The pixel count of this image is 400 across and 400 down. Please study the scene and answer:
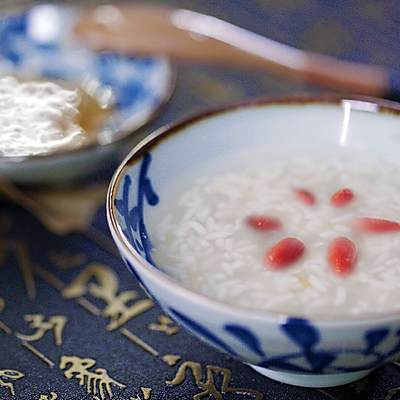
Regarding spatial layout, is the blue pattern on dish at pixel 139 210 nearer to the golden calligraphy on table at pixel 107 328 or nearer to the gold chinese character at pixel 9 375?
the golden calligraphy on table at pixel 107 328

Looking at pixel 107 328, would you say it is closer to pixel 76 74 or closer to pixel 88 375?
pixel 88 375

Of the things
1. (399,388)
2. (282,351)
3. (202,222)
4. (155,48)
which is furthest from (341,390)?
(155,48)

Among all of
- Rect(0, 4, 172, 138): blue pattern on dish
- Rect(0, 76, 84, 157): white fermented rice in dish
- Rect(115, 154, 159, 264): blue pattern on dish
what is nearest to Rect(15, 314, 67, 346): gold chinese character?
Rect(115, 154, 159, 264): blue pattern on dish

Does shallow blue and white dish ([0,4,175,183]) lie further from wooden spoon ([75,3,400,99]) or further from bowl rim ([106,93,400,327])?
bowl rim ([106,93,400,327])

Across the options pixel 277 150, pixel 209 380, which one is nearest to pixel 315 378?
pixel 209 380

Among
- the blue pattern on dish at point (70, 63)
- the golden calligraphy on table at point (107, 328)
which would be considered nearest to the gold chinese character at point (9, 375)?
the golden calligraphy on table at point (107, 328)

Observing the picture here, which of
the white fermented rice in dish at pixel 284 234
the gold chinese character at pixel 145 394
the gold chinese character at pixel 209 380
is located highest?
the white fermented rice in dish at pixel 284 234
